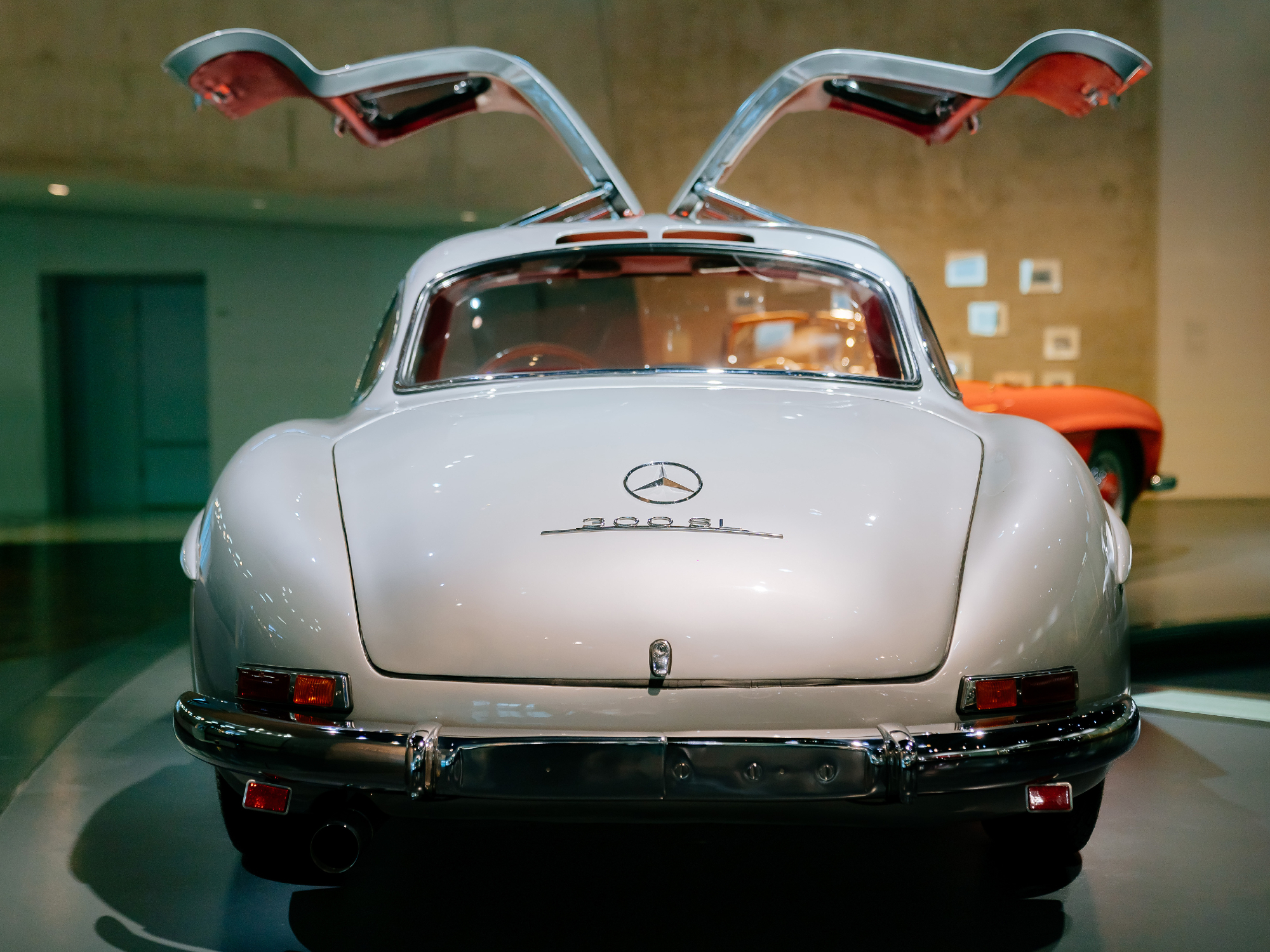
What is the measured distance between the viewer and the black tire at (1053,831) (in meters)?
2.16

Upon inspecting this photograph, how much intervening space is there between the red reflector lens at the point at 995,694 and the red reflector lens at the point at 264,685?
1065mm

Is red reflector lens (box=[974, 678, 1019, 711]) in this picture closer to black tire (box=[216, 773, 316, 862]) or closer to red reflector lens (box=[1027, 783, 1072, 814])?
red reflector lens (box=[1027, 783, 1072, 814])

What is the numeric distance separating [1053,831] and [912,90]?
2.51 meters

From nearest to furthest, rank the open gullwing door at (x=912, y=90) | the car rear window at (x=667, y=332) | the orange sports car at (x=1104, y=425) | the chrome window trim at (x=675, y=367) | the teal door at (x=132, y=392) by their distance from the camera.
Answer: the chrome window trim at (x=675, y=367) → the car rear window at (x=667, y=332) → the open gullwing door at (x=912, y=90) → the orange sports car at (x=1104, y=425) → the teal door at (x=132, y=392)

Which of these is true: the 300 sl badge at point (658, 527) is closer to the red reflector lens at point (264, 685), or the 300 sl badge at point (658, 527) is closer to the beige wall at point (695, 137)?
the red reflector lens at point (264, 685)

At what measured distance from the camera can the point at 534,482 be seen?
184cm

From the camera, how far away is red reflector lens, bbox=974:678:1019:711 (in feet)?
5.34

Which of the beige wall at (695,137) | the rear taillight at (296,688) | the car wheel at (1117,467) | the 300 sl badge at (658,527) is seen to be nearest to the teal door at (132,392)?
the beige wall at (695,137)

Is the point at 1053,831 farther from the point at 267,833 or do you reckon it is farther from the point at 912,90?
the point at 912,90

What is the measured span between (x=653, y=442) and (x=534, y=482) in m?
0.24

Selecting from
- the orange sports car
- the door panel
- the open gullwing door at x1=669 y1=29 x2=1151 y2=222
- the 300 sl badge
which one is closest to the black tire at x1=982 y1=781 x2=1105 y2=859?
the 300 sl badge

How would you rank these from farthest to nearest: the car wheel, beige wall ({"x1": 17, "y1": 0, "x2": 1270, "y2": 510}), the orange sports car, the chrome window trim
Answer: 1. beige wall ({"x1": 17, "y1": 0, "x2": 1270, "y2": 510})
2. the car wheel
3. the orange sports car
4. the chrome window trim

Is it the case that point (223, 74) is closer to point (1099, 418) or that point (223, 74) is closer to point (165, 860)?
point (165, 860)

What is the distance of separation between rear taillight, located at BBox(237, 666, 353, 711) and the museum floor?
20.6 inches
